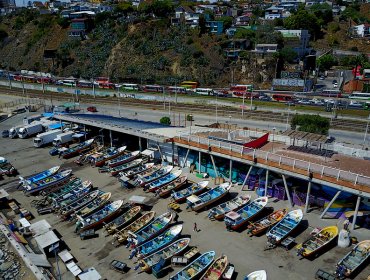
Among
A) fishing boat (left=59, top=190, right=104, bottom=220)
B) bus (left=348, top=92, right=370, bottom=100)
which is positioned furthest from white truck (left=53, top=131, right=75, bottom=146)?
bus (left=348, top=92, right=370, bottom=100)

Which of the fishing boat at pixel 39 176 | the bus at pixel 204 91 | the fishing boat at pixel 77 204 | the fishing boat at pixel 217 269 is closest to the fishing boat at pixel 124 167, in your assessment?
the fishing boat at pixel 77 204

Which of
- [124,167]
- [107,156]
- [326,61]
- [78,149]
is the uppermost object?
[326,61]

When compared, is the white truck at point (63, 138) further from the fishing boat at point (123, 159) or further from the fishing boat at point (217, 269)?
the fishing boat at point (217, 269)

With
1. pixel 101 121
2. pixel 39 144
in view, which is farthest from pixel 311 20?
pixel 39 144

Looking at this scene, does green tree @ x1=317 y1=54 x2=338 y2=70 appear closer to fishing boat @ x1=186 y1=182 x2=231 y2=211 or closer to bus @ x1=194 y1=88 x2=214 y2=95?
bus @ x1=194 y1=88 x2=214 y2=95

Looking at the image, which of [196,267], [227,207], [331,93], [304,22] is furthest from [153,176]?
[304,22]

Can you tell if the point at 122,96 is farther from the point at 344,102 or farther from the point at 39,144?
the point at 344,102

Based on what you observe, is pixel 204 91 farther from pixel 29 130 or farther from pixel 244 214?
pixel 244 214
